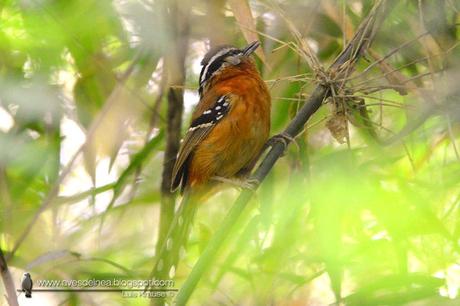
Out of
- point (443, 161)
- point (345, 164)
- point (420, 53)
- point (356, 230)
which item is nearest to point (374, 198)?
point (356, 230)

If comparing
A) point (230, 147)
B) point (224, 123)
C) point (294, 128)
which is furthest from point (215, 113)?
point (294, 128)

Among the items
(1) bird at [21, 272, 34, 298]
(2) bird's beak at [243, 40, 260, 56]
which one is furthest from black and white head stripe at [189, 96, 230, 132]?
(1) bird at [21, 272, 34, 298]

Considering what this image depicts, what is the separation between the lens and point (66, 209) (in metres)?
3.79

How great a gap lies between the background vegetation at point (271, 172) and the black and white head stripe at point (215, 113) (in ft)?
0.57

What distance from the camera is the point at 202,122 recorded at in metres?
3.84

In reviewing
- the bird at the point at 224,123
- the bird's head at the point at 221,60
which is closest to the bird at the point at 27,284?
the bird at the point at 224,123

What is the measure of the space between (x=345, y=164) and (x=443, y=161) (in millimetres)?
420

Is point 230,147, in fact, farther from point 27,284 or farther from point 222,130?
point 27,284

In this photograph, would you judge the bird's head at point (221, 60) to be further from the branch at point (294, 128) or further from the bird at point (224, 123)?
the branch at point (294, 128)

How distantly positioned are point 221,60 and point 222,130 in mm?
344

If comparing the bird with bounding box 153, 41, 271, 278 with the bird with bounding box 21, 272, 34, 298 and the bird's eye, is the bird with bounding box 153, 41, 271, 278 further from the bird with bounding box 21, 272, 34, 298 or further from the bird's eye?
the bird with bounding box 21, 272, 34, 298

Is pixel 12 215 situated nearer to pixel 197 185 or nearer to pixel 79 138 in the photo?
pixel 79 138

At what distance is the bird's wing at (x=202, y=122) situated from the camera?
380cm

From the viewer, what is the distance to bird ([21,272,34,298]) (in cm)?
315
